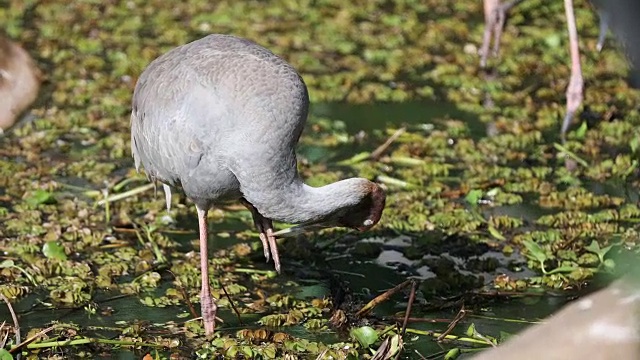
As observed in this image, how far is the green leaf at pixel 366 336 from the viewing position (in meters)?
5.70

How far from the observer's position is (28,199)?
723 cm

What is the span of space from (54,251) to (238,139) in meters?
1.66

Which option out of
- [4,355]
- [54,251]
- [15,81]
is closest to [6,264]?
[54,251]

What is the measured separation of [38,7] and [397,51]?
10.4 ft

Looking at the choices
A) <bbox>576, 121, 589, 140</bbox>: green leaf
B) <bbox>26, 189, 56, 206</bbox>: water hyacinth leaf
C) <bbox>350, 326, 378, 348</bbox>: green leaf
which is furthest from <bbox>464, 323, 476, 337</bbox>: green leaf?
<bbox>576, 121, 589, 140</bbox>: green leaf

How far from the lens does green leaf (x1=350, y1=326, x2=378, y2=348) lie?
5.70m

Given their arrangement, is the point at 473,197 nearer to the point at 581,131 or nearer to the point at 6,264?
the point at 581,131

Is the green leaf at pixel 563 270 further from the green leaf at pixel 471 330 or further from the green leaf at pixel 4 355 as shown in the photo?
the green leaf at pixel 4 355

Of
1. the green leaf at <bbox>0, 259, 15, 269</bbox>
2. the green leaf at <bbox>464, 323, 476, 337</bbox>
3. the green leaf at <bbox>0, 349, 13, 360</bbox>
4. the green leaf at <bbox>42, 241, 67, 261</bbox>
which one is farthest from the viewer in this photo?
the green leaf at <bbox>42, 241, 67, 261</bbox>

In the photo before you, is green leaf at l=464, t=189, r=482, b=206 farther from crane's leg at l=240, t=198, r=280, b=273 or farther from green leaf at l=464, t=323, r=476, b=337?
green leaf at l=464, t=323, r=476, b=337

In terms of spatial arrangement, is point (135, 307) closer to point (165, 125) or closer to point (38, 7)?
point (165, 125)

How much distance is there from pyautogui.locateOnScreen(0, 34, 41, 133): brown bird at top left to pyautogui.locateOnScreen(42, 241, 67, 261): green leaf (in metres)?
1.94

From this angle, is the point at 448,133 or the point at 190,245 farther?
the point at 448,133

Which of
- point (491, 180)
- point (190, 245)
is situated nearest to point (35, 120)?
point (190, 245)
